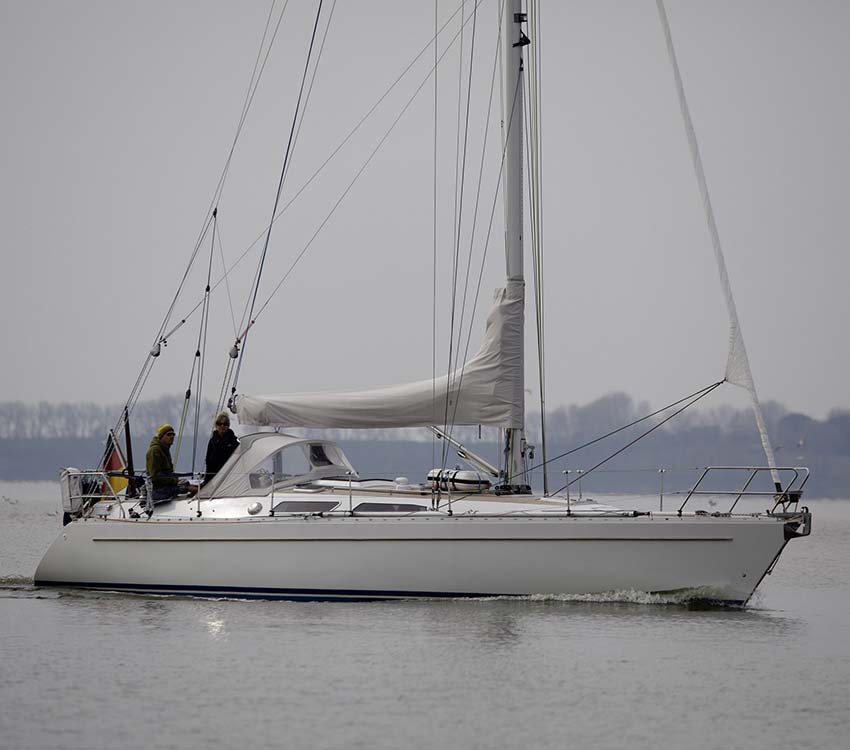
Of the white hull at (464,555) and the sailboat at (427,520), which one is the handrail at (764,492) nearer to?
the sailboat at (427,520)

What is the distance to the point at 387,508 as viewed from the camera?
65.7 feet

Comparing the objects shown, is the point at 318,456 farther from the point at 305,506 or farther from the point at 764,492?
the point at 764,492

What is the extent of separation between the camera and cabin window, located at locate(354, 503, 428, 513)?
20.0 metres

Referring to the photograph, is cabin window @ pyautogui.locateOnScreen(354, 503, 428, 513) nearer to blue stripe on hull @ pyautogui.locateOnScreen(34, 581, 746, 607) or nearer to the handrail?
blue stripe on hull @ pyautogui.locateOnScreen(34, 581, 746, 607)

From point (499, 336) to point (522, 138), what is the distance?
10.9 feet

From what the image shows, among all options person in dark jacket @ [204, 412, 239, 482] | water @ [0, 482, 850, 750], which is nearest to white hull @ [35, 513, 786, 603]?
water @ [0, 482, 850, 750]

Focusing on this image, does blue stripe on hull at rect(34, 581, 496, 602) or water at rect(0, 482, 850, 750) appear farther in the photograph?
blue stripe on hull at rect(34, 581, 496, 602)

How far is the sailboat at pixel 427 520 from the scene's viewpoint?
18.9 meters

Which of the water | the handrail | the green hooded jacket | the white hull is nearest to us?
the water

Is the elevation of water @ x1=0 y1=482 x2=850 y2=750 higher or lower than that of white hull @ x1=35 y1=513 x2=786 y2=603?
lower

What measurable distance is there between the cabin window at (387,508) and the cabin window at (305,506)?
44 centimetres

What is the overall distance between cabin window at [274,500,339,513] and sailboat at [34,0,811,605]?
0.02 m

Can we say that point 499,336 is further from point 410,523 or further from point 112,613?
point 112,613

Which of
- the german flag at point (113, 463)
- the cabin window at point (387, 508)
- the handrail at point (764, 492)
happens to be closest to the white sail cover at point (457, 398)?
the cabin window at point (387, 508)
